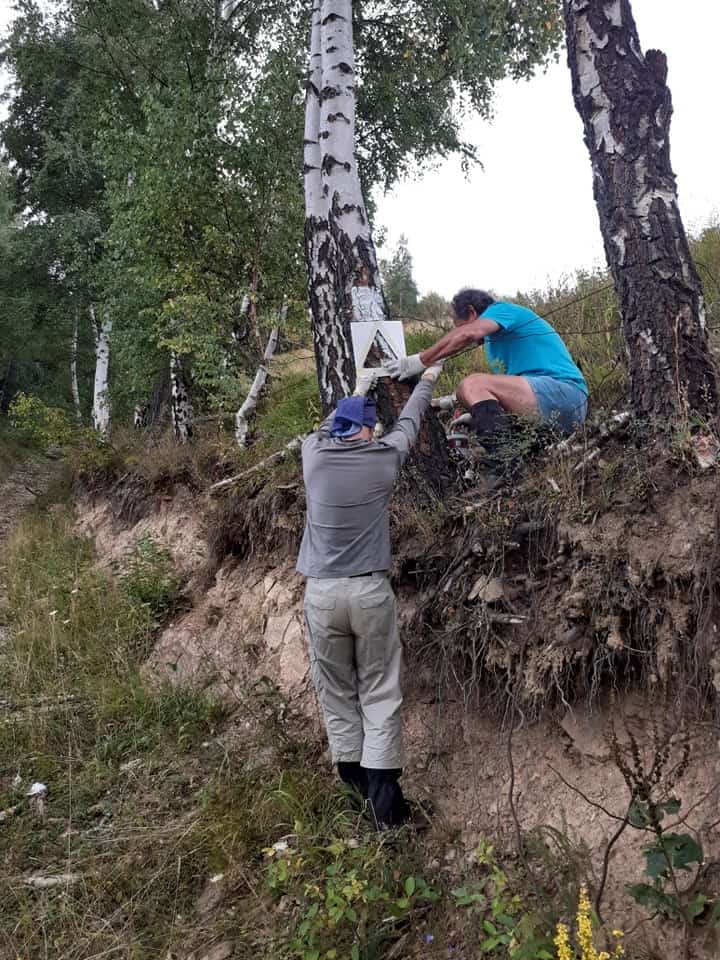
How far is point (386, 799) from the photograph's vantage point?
3.43 metres

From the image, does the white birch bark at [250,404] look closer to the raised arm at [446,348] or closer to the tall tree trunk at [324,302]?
the tall tree trunk at [324,302]

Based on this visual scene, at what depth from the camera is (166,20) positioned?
35.3 ft

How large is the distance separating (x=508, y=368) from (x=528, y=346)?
20 cm

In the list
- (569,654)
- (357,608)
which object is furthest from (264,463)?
(569,654)

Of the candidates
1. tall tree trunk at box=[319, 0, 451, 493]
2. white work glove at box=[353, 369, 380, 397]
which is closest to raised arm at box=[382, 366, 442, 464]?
white work glove at box=[353, 369, 380, 397]

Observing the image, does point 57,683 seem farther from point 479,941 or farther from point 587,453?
→ point 587,453

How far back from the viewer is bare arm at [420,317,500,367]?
14.3ft

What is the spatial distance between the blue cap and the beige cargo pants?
0.77 metres

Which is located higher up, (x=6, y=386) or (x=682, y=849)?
(x=6, y=386)

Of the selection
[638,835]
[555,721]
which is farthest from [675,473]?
[638,835]

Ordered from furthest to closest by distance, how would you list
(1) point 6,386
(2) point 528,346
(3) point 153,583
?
(1) point 6,386, (3) point 153,583, (2) point 528,346

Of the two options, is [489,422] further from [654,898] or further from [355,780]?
[654,898]

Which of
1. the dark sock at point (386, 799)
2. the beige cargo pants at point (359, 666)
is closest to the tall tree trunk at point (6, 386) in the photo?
the beige cargo pants at point (359, 666)

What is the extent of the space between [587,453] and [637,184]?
4.65 feet
